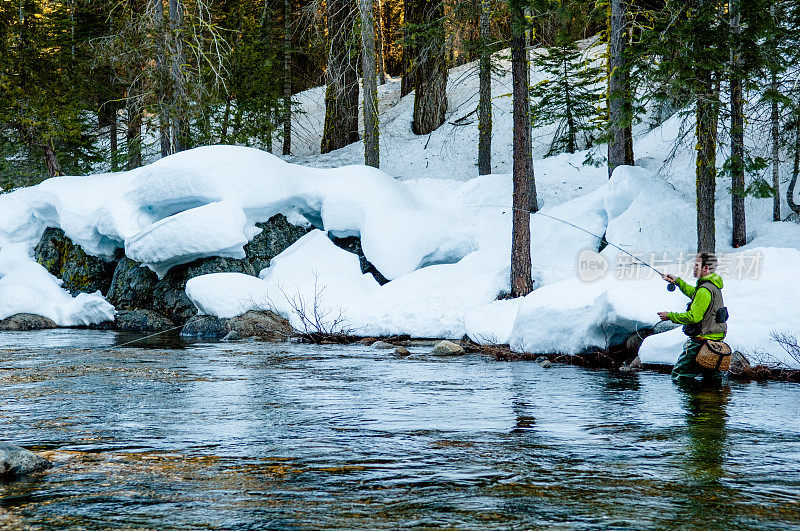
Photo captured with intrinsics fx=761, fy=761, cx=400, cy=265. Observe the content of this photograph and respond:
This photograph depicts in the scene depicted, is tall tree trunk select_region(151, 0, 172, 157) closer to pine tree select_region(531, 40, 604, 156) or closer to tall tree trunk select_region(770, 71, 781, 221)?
pine tree select_region(531, 40, 604, 156)

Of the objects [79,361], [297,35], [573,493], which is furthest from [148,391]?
[297,35]

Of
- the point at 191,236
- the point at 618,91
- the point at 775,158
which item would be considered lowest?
the point at 191,236

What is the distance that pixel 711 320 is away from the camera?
8.65 m

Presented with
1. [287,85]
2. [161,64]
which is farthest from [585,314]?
[287,85]

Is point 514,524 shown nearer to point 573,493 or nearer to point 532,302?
point 573,493

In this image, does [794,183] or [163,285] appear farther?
[163,285]

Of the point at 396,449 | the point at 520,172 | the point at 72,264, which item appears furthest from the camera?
the point at 72,264

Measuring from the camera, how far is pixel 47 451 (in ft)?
17.6

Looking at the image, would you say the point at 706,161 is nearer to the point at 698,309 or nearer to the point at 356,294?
the point at 698,309

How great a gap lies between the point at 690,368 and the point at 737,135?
7.20 metres

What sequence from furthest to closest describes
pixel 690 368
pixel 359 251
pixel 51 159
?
pixel 51 159, pixel 359 251, pixel 690 368

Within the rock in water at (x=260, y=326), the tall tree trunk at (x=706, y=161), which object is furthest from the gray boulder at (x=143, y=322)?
the tall tree trunk at (x=706, y=161)

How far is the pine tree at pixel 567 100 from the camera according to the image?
2081 cm

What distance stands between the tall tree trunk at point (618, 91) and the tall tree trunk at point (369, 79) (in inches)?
247
